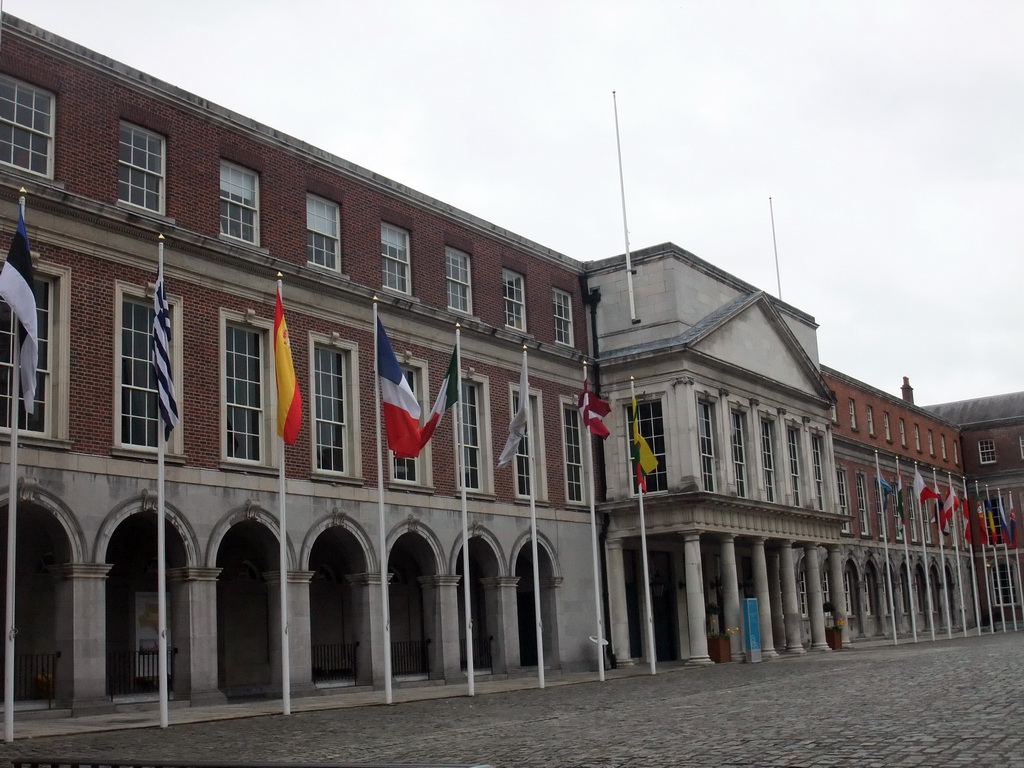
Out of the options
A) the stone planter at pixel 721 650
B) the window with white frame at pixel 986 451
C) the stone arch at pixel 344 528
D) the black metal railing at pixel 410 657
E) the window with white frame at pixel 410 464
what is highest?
the window with white frame at pixel 986 451

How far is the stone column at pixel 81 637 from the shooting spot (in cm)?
2209

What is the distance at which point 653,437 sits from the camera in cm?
3828

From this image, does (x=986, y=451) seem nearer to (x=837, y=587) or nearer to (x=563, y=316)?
(x=837, y=587)

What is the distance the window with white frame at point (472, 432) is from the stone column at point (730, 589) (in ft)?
29.9

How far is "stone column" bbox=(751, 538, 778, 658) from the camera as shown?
39719mm

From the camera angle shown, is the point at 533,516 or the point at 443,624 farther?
the point at 443,624

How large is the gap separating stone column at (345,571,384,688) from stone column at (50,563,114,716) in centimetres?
711

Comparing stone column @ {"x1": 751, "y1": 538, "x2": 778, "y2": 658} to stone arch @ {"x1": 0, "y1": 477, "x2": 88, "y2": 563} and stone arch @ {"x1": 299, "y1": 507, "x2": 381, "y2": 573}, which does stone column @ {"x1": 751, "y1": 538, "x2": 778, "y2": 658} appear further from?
stone arch @ {"x1": 0, "y1": 477, "x2": 88, "y2": 563}

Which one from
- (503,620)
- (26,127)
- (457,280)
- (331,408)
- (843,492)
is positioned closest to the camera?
(26,127)

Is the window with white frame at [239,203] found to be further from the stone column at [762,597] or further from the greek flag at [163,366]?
the stone column at [762,597]

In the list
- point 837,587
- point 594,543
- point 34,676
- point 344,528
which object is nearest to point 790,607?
point 837,587

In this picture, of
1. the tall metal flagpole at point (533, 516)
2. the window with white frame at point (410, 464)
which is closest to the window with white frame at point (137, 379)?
the window with white frame at point (410, 464)

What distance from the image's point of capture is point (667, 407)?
37812 mm

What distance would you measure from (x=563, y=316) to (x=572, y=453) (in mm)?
4433
